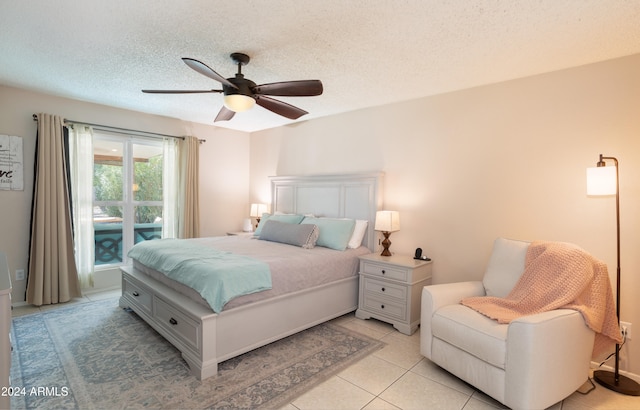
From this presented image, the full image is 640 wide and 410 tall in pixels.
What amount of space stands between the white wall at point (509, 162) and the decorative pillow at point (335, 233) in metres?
0.60

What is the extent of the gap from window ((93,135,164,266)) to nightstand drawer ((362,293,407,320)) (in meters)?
3.36

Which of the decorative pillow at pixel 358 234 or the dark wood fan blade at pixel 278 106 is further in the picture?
the decorative pillow at pixel 358 234

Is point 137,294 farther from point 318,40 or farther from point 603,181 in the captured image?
point 603,181

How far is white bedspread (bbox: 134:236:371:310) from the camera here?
263 cm

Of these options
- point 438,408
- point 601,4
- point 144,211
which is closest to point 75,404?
point 438,408

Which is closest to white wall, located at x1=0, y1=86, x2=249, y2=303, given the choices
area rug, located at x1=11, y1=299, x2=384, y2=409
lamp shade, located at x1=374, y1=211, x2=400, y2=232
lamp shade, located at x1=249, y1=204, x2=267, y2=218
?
lamp shade, located at x1=249, y1=204, x2=267, y2=218

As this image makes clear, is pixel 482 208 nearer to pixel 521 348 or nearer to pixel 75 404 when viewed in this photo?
pixel 521 348

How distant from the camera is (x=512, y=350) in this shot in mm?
1873

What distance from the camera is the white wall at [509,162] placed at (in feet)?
7.90

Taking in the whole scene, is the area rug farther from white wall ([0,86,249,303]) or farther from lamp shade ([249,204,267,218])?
lamp shade ([249,204,267,218])

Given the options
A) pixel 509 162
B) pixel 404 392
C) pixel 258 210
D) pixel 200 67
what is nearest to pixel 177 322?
pixel 404 392

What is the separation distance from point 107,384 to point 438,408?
2.23m

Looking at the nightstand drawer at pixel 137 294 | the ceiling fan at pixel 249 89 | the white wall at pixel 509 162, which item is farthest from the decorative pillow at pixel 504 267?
the nightstand drawer at pixel 137 294

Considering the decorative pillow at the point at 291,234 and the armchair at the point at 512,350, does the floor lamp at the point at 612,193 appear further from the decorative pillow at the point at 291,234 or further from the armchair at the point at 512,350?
the decorative pillow at the point at 291,234
